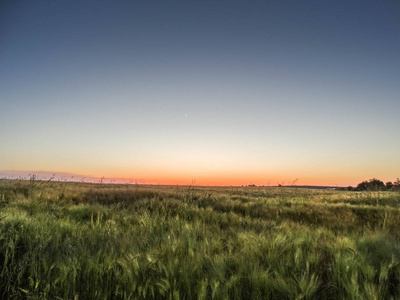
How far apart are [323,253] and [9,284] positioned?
306 cm

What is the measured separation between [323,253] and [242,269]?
124 centimetres

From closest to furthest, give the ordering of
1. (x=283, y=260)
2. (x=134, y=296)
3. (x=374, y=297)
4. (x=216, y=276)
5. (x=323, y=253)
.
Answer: (x=374, y=297) < (x=134, y=296) < (x=216, y=276) < (x=283, y=260) < (x=323, y=253)

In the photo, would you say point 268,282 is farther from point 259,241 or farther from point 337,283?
point 259,241

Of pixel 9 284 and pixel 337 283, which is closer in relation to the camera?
pixel 9 284

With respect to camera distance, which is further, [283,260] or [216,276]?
[283,260]

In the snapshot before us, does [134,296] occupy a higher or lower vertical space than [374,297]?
lower

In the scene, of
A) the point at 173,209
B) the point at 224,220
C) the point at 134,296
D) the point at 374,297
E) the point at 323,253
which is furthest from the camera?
the point at 173,209

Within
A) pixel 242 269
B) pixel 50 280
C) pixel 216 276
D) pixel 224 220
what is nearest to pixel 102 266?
pixel 50 280

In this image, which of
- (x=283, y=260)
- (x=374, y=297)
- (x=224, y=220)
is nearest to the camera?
(x=374, y=297)

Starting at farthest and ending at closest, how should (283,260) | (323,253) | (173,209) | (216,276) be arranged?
(173,209) → (323,253) → (283,260) → (216,276)

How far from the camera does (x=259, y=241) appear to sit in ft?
10.4

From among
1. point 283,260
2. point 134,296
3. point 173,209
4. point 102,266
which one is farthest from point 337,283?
point 173,209

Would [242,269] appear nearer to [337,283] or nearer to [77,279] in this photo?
[337,283]

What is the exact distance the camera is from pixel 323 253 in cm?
300
